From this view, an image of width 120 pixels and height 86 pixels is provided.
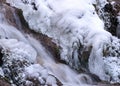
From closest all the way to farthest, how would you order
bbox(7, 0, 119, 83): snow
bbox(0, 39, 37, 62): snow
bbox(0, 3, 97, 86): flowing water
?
bbox(0, 39, 37, 62): snow → bbox(0, 3, 97, 86): flowing water → bbox(7, 0, 119, 83): snow

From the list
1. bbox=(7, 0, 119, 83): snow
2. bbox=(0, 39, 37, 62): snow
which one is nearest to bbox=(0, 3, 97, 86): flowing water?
bbox=(7, 0, 119, 83): snow

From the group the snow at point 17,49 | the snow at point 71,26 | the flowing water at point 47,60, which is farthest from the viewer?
the snow at point 71,26

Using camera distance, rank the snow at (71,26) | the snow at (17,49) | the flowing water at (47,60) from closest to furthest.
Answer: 1. the snow at (17,49)
2. the flowing water at (47,60)
3. the snow at (71,26)

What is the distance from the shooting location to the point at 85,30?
10617 mm

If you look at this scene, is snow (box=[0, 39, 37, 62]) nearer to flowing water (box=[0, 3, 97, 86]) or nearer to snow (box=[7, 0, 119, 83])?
flowing water (box=[0, 3, 97, 86])

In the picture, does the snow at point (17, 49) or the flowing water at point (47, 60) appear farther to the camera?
the flowing water at point (47, 60)

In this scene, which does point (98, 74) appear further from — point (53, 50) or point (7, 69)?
point (7, 69)

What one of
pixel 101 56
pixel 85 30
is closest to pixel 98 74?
pixel 101 56

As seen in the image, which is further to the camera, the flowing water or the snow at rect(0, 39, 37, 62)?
the flowing water

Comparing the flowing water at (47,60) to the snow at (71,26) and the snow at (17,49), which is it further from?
the snow at (17,49)

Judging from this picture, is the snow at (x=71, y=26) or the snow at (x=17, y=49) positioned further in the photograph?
the snow at (x=71, y=26)

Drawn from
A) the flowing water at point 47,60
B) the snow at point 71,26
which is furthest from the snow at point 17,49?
the snow at point 71,26

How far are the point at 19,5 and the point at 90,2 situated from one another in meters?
2.01

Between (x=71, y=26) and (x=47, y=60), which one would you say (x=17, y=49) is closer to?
(x=47, y=60)
